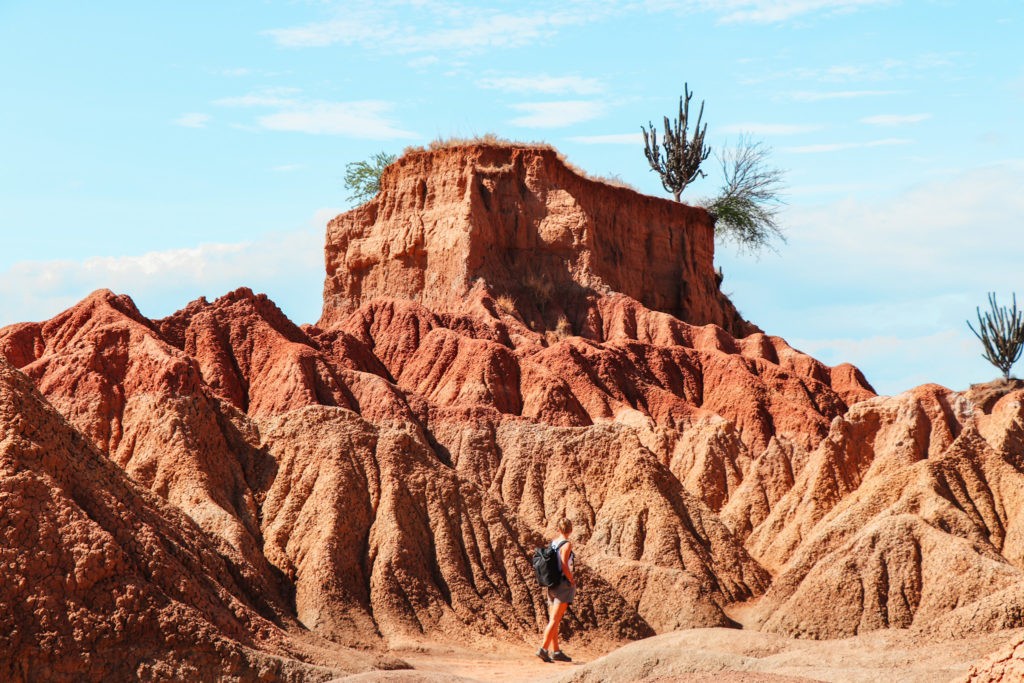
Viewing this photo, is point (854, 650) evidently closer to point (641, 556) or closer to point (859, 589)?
point (859, 589)

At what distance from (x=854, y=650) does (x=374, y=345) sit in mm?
31779

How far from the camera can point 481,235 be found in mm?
57156

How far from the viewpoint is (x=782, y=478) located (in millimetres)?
45719

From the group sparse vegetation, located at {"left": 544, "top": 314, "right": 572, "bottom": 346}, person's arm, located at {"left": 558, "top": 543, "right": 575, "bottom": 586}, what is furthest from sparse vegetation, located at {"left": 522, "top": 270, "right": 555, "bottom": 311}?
person's arm, located at {"left": 558, "top": 543, "right": 575, "bottom": 586}

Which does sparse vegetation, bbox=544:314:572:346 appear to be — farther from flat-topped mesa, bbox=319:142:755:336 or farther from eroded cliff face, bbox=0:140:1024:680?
flat-topped mesa, bbox=319:142:755:336

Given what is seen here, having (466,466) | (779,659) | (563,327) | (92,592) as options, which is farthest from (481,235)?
(92,592)

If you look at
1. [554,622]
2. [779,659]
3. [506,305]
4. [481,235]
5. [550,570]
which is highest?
[481,235]

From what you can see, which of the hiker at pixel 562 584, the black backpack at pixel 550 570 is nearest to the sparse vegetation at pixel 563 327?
the hiker at pixel 562 584

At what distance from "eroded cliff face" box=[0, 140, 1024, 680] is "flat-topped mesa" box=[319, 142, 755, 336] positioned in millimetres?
142

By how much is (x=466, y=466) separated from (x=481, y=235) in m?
17.8

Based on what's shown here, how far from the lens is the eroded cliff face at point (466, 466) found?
22094 mm

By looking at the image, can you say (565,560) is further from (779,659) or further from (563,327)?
(563,327)

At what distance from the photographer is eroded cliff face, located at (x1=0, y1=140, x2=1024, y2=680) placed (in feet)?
72.5

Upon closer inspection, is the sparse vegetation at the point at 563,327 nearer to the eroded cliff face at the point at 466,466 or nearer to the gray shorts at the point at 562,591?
the eroded cliff face at the point at 466,466
